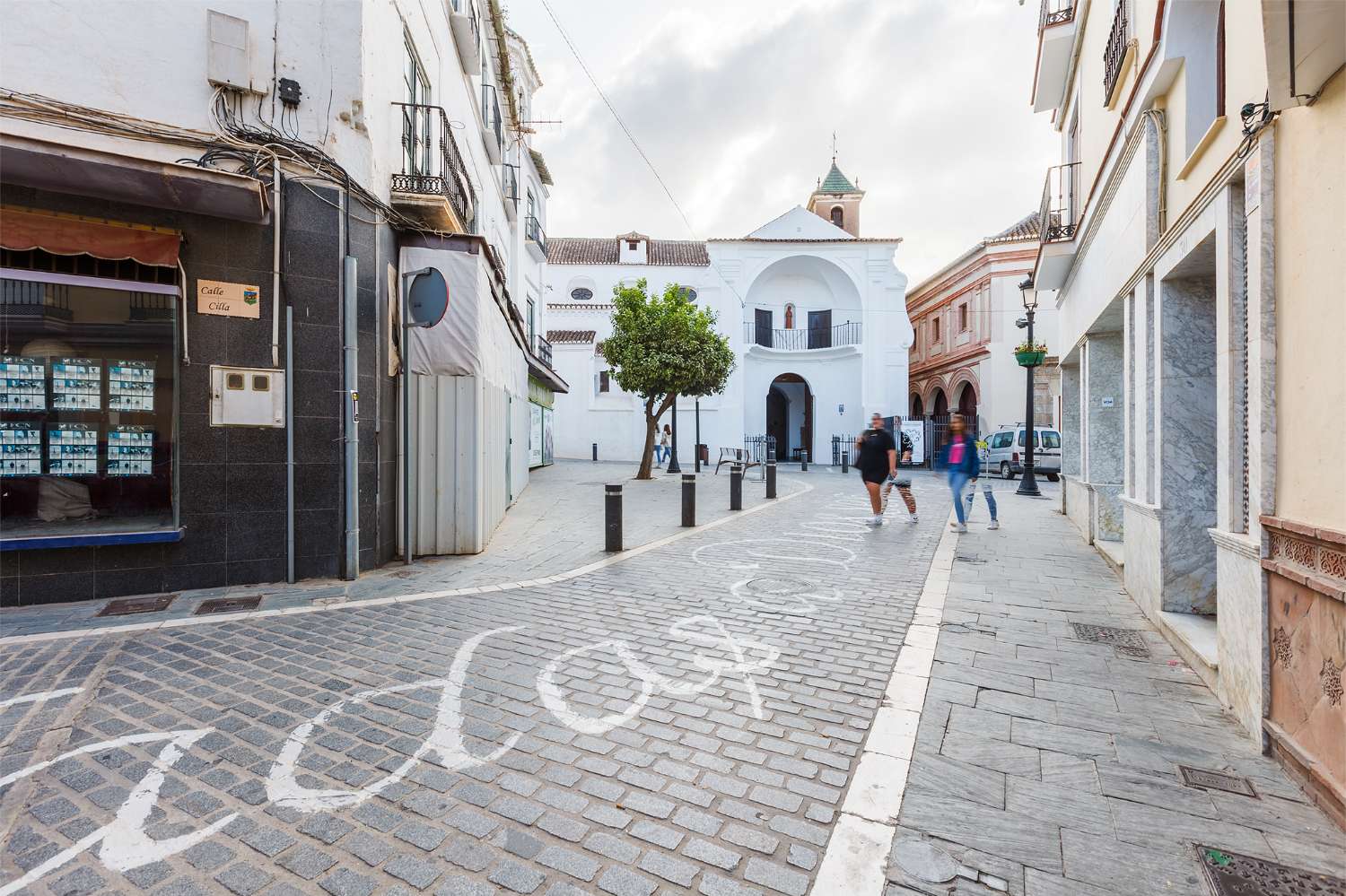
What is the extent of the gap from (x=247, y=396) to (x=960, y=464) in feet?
32.8

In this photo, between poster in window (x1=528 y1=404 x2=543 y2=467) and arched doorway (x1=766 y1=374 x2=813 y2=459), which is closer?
poster in window (x1=528 y1=404 x2=543 y2=467)

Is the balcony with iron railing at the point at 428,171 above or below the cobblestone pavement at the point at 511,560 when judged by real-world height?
above

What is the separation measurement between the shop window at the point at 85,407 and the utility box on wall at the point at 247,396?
0.40m

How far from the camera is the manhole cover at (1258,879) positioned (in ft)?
7.47

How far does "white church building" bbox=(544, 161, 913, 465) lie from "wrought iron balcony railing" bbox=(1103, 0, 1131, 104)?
75.9 ft

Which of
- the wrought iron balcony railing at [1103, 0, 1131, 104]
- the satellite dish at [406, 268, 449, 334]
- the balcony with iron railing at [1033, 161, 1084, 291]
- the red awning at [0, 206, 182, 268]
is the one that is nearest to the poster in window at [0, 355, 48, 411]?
the red awning at [0, 206, 182, 268]

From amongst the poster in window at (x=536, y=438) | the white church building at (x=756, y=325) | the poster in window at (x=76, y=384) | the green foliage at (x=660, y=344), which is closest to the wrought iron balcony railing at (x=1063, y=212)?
the green foliage at (x=660, y=344)

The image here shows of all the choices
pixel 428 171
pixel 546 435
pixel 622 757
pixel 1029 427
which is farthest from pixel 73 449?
pixel 546 435

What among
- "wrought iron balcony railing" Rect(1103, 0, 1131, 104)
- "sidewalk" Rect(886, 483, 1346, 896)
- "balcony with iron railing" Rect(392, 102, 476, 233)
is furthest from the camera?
"balcony with iron railing" Rect(392, 102, 476, 233)

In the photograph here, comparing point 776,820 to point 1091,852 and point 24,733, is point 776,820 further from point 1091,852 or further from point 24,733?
point 24,733

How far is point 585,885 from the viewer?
2.31 m

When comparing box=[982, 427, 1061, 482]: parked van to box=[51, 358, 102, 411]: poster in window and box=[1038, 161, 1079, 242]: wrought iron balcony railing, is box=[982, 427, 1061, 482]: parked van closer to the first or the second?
box=[1038, 161, 1079, 242]: wrought iron balcony railing

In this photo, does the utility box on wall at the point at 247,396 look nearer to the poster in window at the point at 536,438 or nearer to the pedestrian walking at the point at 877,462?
the pedestrian walking at the point at 877,462

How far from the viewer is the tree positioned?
1941cm
